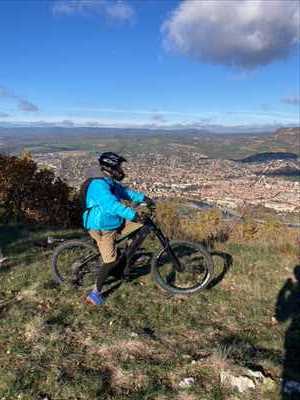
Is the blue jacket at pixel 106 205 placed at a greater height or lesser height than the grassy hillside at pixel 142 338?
greater

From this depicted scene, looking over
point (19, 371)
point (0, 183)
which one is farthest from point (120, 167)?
point (0, 183)

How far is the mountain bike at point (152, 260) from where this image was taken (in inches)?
320

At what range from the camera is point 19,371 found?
226 inches

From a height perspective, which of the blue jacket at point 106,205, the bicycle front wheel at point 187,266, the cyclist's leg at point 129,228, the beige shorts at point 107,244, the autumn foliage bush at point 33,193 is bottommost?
the autumn foliage bush at point 33,193

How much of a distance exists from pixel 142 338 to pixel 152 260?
2.10 m

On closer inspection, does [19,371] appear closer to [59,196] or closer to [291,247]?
[291,247]

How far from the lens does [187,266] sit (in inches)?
338

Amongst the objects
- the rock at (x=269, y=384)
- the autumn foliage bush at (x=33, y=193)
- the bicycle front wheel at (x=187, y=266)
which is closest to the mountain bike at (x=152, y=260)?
the bicycle front wheel at (x=187, y=266)

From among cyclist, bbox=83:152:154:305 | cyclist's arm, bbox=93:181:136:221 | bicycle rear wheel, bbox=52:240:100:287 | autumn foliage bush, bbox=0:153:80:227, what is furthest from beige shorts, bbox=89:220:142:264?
autumn foliage bush, bbox=0:153:80:227

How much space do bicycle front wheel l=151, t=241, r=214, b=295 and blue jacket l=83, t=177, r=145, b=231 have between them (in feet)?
3.86

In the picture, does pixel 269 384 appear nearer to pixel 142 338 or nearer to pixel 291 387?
pixel 291 387

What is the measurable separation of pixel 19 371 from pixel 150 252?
429 cm

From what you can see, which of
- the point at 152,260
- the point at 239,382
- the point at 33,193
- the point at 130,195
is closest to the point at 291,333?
the point at 239,382

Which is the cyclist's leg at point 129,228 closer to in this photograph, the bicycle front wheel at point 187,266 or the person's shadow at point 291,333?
the bicycle front wheel at point 187,266
